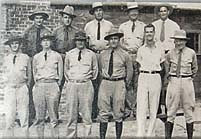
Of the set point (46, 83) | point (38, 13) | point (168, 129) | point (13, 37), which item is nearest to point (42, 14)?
point (38, 13)

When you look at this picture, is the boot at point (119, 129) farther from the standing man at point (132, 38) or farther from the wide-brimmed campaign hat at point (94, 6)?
the wide-brimmed campaign hat at point (94, 6)

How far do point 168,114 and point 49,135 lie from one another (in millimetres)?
405

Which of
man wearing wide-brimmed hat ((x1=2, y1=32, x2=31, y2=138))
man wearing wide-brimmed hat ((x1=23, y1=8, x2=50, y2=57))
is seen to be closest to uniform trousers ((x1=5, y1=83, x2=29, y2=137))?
man wearing wide-brimmed hat ((x1=2, y1=32, x2=31, y2=138))

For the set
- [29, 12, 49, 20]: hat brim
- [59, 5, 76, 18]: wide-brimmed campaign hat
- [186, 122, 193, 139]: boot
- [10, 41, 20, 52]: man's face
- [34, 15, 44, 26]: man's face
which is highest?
[59, 5, 76, 18]: wide-brimmed campaign hat

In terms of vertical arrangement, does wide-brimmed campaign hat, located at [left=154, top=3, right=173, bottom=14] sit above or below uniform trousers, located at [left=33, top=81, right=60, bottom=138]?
above

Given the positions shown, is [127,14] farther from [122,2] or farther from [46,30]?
[46,30]

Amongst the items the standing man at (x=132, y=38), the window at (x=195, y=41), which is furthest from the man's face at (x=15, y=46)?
the window at (x=195, y=41)

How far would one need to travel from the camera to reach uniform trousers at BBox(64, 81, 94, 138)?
1.37m

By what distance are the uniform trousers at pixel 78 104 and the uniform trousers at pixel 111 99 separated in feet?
0.12

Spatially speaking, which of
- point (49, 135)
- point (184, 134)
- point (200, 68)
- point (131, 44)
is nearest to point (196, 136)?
point (184, 134)

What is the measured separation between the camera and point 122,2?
138cm

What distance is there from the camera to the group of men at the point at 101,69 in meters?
1.37

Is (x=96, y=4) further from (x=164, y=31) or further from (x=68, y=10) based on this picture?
(x=164, y=31)

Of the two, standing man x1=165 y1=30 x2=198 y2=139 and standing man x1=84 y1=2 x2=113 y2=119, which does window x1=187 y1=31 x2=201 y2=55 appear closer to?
standing man x1=165 y1=30 x2=198 y2=139
